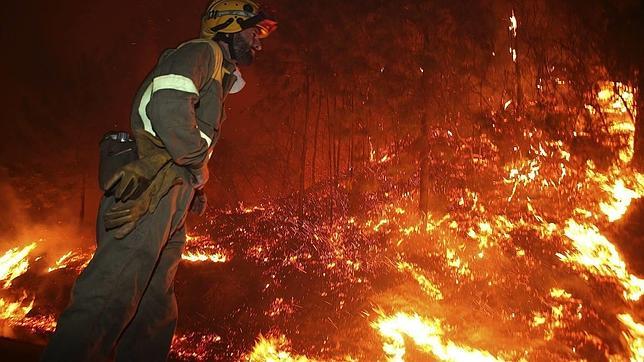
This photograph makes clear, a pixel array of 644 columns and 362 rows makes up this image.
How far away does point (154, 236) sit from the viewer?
1879mm

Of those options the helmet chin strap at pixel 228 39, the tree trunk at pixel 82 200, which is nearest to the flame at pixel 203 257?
the helmet chin strap at pixel 228 39

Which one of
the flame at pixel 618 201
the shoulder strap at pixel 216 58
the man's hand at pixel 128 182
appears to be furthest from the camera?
the flame at pixel 618 201

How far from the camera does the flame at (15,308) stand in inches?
225

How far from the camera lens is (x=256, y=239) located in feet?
25.7

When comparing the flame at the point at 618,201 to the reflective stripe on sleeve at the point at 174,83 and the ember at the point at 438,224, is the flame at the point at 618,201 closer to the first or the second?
the ember at the point at 438,224

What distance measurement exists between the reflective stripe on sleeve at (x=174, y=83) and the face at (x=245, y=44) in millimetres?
598

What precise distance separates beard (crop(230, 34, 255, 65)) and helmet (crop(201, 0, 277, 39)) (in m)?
0.06

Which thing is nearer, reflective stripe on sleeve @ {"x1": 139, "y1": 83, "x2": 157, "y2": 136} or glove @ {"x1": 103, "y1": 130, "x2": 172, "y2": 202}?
glove @ {"x1": 103, "y1": 130, "x2": 172, "y2": 202}

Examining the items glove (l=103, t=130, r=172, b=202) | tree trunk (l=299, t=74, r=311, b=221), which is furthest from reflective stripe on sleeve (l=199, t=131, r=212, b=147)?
tree trunk (l=299, t=74, r=311, b=221)

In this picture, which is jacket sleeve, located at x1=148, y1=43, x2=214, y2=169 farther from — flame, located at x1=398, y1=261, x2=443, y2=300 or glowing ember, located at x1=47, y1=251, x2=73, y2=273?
glowing ember, located at x1=47, y1=251, x2=73, y2=273

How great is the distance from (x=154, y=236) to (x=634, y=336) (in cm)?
365

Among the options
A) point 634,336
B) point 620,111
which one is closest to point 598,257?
point 634,336

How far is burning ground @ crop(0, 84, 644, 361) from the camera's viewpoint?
11.5ft

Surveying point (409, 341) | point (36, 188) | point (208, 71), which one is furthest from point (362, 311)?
point (36, 188)
